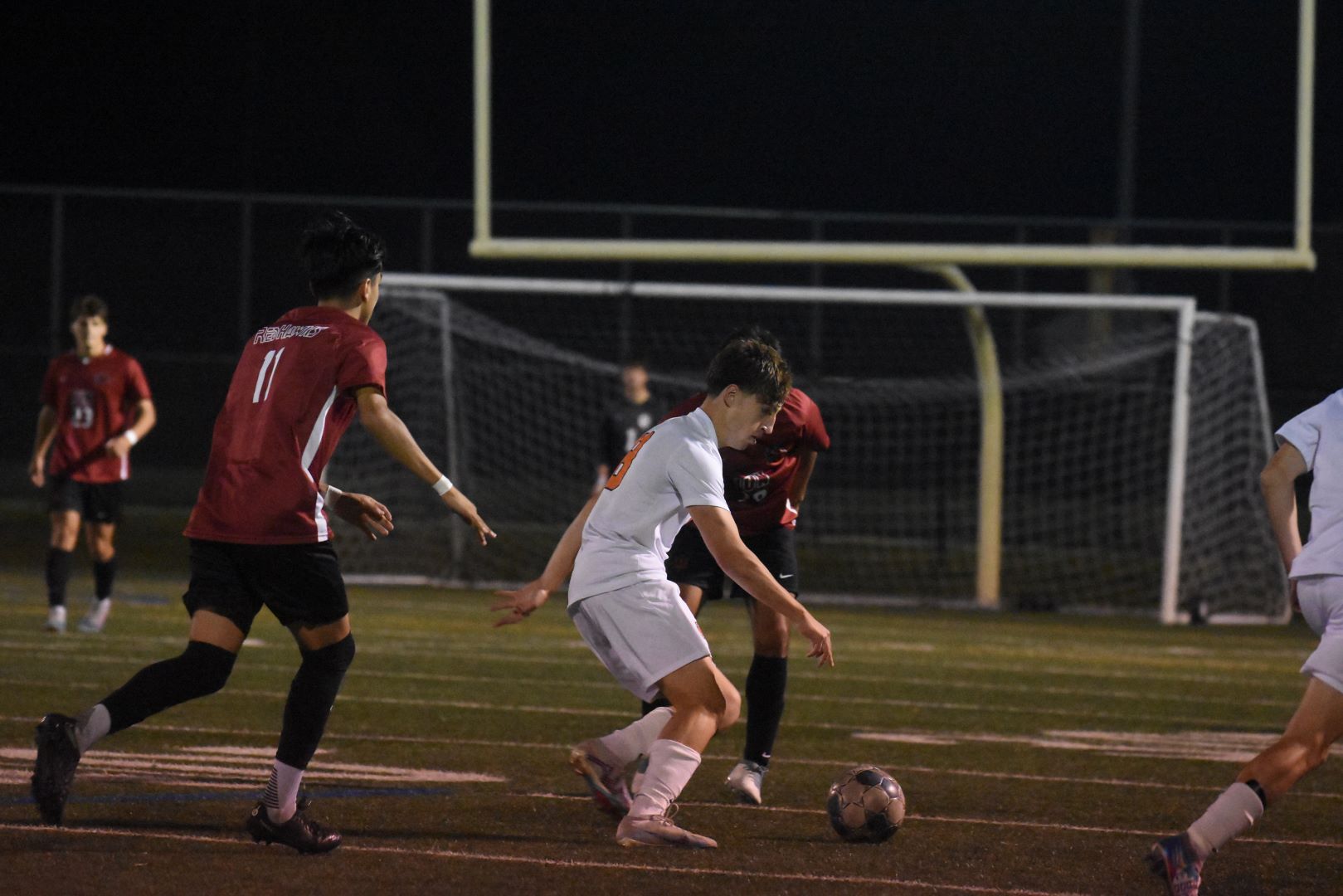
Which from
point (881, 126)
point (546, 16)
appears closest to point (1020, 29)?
point (881, 126)

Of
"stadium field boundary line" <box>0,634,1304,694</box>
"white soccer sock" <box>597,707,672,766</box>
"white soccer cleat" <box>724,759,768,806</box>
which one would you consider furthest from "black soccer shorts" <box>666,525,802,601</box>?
"stadium field boundary line" <box>0,634,1304,694</box>

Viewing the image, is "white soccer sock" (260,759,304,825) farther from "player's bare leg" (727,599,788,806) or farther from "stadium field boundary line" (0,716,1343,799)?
"stadium field boundary line" (0,716,1343,799)

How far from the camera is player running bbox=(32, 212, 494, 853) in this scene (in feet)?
17.4

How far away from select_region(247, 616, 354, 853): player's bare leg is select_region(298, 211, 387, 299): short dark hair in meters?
0.97

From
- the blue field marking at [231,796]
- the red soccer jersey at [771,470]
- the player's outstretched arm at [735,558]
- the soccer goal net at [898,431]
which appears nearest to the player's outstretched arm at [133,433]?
the soccer goal net at [898,431]

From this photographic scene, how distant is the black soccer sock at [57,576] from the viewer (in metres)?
11.6

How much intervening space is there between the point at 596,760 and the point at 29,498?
21.5 metres

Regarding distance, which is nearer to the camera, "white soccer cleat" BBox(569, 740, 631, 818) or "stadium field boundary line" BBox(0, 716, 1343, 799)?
"white soccer cleat" BBox(569, 740, 631, 818)

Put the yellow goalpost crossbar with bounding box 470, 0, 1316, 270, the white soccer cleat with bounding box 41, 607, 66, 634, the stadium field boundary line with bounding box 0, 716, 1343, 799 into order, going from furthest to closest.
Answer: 1. the white soccer cleat with bounding box 41, 607, 66, 634
2. the yellow goalpost crossbar with bounding box 470, 0, 1316, 270
3. the stadium field boundary line with bounding box 0, 716, 1343, 799

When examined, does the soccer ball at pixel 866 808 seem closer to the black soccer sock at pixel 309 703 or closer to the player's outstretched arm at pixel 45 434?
the black soccer sock at pixel 309 703

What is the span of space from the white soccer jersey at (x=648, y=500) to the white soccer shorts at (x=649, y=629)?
3cm

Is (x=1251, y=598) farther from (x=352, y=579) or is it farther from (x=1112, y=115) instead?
(x=1112, y=115)

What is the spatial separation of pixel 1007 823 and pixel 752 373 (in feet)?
6.20

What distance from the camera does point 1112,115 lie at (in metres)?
32.5
